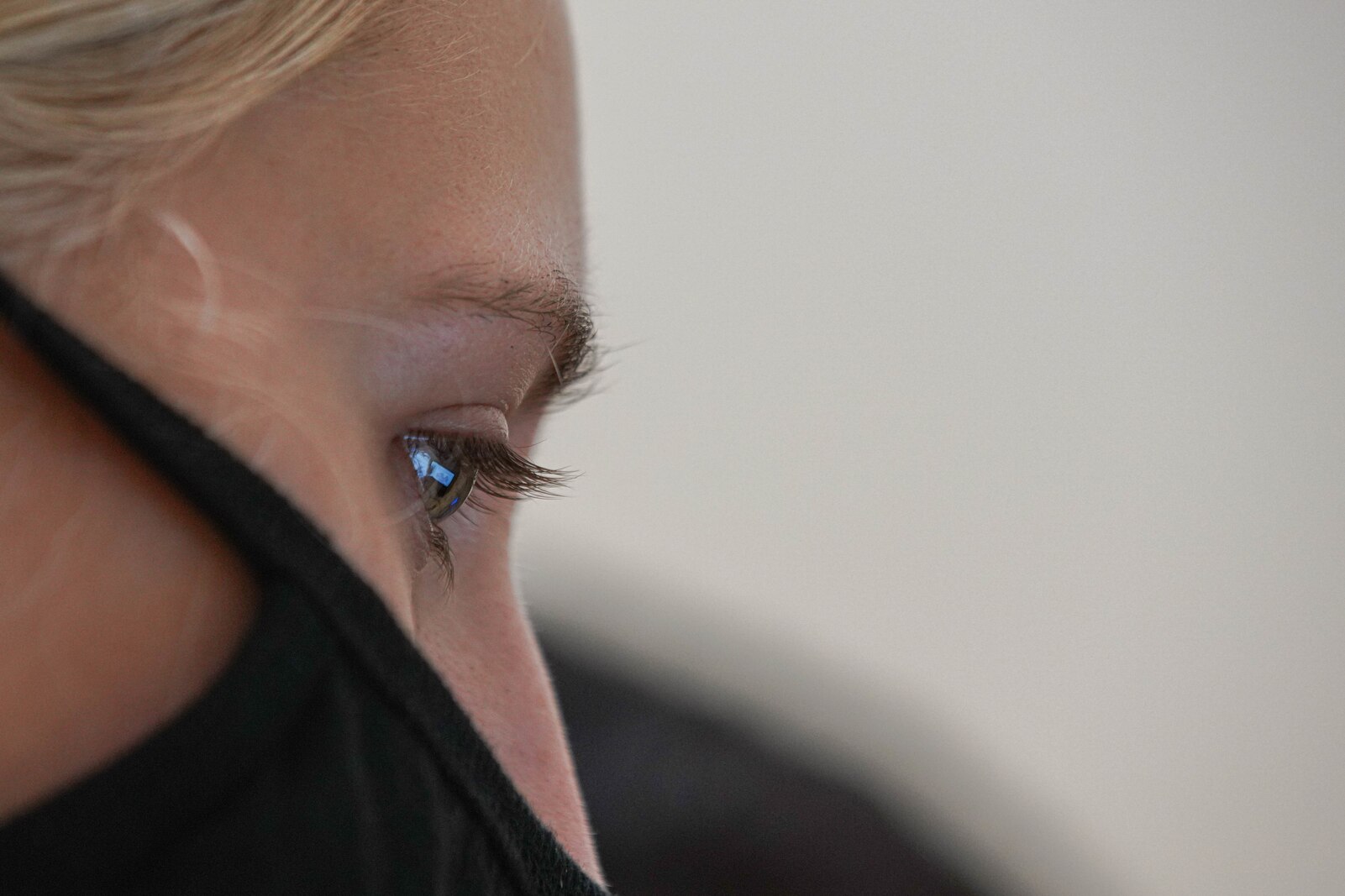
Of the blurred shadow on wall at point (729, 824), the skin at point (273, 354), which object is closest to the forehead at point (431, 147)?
the skin at point (273, 354)

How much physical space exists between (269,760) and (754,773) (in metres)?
1.36

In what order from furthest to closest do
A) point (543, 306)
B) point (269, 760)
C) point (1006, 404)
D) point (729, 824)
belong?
point (1006, 404) < point (729, 824) < point (543, 306) < point (269, 760)

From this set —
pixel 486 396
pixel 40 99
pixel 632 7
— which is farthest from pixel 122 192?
pixel 632 7

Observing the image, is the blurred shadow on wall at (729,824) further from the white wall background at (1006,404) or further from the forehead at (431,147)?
the forehead at (431,147)

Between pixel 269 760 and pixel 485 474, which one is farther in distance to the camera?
pixel 485 474

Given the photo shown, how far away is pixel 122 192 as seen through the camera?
371 millimetres

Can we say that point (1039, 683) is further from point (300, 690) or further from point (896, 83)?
point (300, 690)

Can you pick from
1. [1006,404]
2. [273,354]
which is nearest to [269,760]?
[273,354]

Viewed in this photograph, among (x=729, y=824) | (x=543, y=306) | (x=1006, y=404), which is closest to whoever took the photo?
(x=543, y=306)

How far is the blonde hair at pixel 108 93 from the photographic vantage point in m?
A: 0.36

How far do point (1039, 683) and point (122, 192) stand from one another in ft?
5.88

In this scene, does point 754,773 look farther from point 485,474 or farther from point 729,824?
point 485,474

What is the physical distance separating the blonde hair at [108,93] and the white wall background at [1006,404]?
55.9 inches

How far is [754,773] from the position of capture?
65.2 inches
